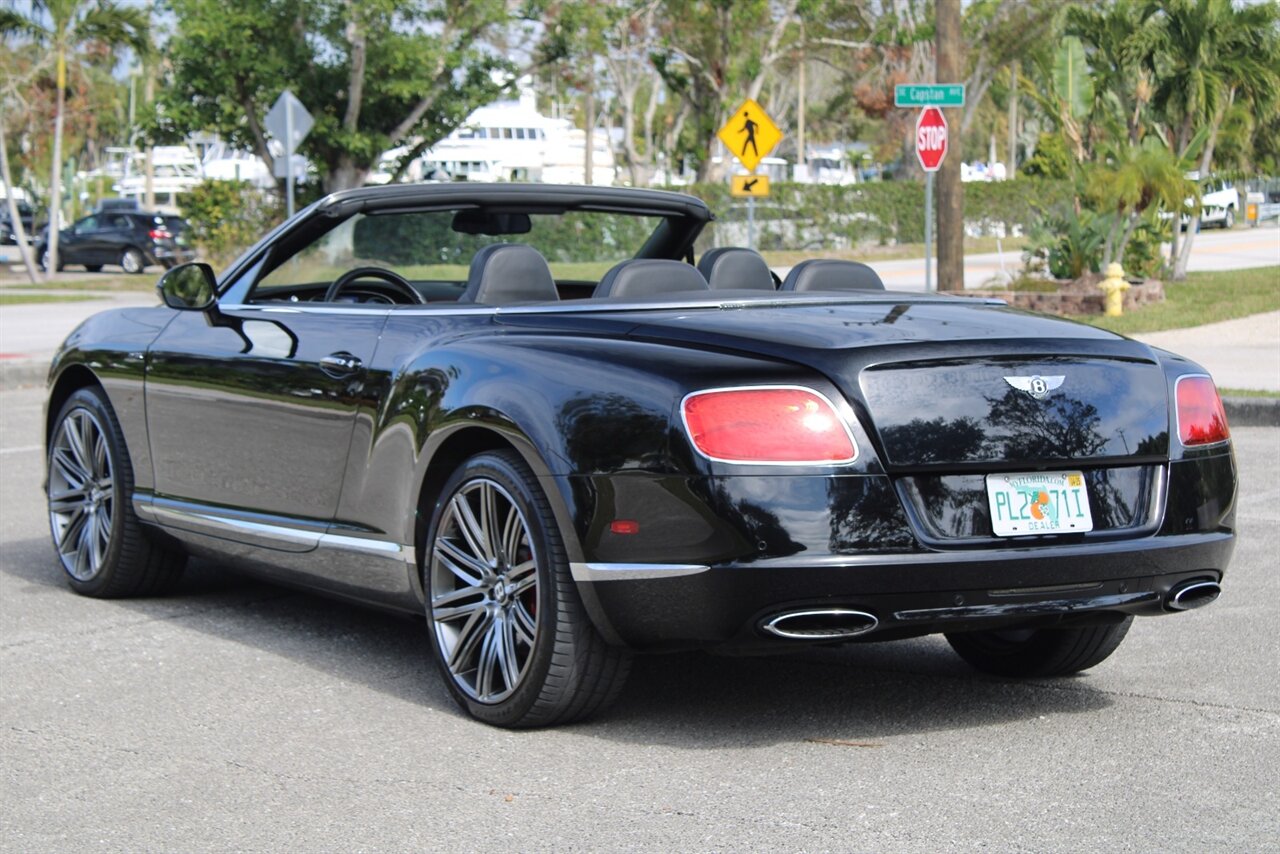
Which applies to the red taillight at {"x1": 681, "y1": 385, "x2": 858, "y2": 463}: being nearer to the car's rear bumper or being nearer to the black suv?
the car's rear bumper

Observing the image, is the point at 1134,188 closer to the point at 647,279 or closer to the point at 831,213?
the point at 647,279

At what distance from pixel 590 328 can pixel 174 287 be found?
212 cm

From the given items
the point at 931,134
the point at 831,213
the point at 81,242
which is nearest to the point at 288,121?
the point at 931,134

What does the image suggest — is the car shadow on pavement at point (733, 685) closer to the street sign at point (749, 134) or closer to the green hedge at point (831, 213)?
the street sign at point (749, 134)

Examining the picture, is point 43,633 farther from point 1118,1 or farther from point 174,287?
point 1118,1

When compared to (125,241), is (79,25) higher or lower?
higher

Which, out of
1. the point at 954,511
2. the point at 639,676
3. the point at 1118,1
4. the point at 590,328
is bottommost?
the point at 639,676

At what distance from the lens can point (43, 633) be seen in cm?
621

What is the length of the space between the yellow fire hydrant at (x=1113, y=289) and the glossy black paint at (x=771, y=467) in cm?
1695

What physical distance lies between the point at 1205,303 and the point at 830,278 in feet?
61.9

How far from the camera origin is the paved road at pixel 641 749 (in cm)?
399

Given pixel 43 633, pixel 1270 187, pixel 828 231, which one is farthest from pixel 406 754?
pixel 1270 187

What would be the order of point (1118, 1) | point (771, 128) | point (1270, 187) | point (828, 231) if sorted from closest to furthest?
point (771, 128)
point (1118, 1)
point (828, 231)
point (1270, 187)

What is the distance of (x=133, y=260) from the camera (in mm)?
42094
